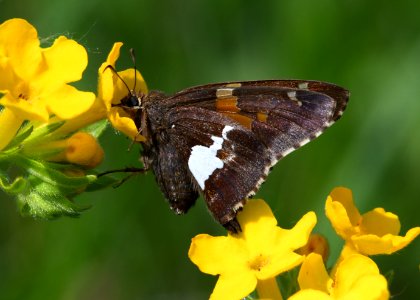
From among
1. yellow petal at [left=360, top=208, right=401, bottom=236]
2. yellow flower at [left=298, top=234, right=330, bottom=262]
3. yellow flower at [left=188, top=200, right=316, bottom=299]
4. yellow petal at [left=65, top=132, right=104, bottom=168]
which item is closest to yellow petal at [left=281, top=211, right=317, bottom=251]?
yellow flower at [left=188, top=200, right=316, bottom=299]

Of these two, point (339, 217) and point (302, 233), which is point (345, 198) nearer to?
point (339, 217)

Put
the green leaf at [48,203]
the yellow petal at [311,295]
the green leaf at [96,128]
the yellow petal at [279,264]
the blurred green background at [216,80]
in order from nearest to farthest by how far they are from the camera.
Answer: the yellow petal at [311,295], the yellow petal at [279,264], the green leaf at [48,203], the green leaf at [96,128], the blurred green background at [216,80]

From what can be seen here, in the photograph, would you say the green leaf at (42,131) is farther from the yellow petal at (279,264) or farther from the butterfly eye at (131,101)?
the yellow petal at (279,264)

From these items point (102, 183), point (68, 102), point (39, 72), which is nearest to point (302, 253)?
point (102, 183)

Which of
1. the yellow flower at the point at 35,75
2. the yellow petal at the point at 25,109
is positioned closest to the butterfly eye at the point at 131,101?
the yellow flower at the point at 35,75

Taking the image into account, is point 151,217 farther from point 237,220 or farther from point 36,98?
point 36,98

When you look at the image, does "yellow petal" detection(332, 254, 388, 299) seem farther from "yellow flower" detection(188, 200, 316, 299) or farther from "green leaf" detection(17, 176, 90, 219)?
"green leaf" detection(17, 176, 90, 219)

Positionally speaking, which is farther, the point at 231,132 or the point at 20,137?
the point at 231,132
